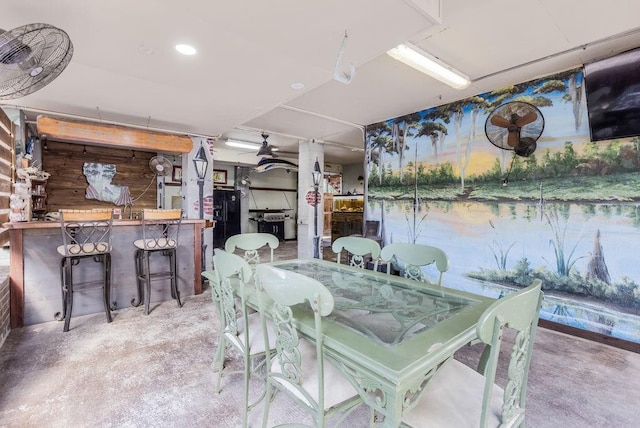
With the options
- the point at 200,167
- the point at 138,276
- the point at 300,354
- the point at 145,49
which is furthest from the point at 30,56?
the point at 200,167

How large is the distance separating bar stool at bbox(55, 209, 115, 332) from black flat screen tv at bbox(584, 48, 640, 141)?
5.10m

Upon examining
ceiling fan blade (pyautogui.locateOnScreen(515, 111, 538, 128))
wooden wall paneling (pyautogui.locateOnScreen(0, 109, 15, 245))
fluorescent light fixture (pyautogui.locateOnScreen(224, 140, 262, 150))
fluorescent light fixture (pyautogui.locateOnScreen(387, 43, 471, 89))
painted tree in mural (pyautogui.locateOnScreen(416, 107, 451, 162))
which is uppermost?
fluorescent light fixture (pyautogui.locateOnScreen(224, 140, 262, 150))

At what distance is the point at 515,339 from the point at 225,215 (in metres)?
8.46

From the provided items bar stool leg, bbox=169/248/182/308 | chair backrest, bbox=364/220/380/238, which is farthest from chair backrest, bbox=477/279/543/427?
chair backrest, bbox=364/220/380/238

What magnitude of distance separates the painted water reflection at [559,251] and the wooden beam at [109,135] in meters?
4.20

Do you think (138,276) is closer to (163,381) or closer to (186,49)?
(163,381)

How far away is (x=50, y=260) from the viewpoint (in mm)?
3277

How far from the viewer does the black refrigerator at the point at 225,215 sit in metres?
8.60

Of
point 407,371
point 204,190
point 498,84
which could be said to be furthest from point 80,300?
point 498,84

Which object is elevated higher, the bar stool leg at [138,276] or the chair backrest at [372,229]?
the chair backrest at [372,229]

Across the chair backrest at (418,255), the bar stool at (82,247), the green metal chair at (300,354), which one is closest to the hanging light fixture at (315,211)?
the bar stool at (82,247)

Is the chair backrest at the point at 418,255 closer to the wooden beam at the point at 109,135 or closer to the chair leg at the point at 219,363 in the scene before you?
the chair leg at the point at 219,363

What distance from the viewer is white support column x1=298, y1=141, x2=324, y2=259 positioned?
632cm

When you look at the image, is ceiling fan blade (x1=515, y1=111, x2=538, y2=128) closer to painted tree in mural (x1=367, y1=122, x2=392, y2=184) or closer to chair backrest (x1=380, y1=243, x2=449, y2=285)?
painted tree in mural (x1=367, y1=122, x2=392, y2=184)
